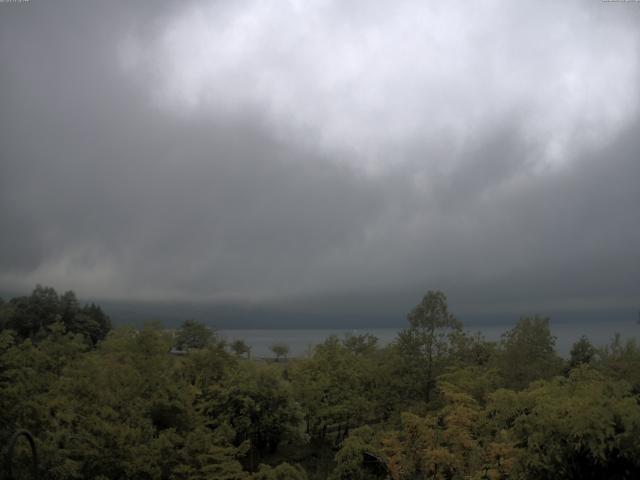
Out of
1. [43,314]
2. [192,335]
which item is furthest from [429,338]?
[43,314]

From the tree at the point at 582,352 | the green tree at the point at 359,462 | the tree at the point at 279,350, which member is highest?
the tree at the point at 582,352

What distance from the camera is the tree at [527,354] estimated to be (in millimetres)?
26672

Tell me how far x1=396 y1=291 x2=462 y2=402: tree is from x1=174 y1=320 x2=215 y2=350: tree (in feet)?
79.0

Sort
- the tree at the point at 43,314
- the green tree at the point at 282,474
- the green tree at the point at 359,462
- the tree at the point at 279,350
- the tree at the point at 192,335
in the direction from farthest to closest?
1. the tree at the point at 43,314
2. the tree at the point at 279,350
3. the tree at the point at 192,335
4. the green tree at the point at 359,462
5. the green tree at the point at 282,474

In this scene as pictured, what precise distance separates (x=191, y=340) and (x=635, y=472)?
41748 millimetres

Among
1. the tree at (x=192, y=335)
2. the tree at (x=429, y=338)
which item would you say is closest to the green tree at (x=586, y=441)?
the tree at (x=429, y=338)

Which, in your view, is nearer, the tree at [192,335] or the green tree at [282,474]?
the green tree at [282,474]

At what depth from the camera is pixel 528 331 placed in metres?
27.7

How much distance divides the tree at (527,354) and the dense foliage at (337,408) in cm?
7

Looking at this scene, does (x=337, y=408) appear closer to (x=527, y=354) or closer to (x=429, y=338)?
(x=429, y=338)

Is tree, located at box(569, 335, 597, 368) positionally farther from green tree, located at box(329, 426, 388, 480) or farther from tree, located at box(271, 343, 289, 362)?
tree, located at box(271, 343, 289, 362)

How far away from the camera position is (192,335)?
1905 inches

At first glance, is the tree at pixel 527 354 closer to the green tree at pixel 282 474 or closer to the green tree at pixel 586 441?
the green tree at pixel 282 474

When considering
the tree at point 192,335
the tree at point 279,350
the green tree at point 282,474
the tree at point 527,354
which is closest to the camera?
the green tree at point 282,474
